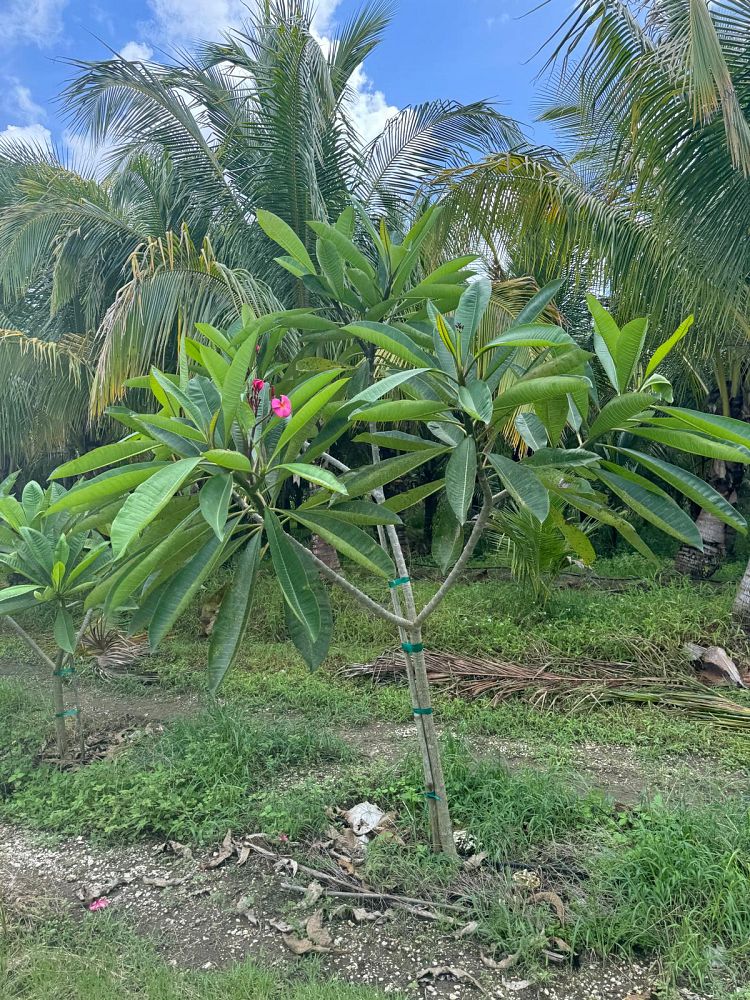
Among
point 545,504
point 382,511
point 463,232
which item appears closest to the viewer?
point 545,504

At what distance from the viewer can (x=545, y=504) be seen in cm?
146

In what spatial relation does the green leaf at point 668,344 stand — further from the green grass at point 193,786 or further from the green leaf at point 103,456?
the green grass at point 193,786

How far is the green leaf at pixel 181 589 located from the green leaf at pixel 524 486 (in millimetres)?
681

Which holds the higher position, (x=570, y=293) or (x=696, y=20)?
(x=696, y=20)

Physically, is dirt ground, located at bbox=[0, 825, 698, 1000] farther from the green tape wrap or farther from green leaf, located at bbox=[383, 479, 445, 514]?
green leaf, located at bbox=[383, 479, 445, 514]

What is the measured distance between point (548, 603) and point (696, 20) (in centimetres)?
360

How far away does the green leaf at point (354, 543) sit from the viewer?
1.67 m

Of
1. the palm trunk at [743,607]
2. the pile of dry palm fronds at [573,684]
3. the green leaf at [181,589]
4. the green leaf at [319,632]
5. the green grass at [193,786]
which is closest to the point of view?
the green leaf at [181,589]

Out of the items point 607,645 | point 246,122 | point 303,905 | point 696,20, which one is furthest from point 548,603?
point 246,122

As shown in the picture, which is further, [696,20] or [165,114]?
[165,114]

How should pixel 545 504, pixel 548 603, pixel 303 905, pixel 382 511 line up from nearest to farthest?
pixel 545 504 → pixel 382 511 → pixel 303 905 → pixel 548 603

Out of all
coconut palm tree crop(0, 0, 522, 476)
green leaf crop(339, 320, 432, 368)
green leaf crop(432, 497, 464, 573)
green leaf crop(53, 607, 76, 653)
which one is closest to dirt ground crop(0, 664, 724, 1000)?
green leaf crop(53, 607, 76, 653)

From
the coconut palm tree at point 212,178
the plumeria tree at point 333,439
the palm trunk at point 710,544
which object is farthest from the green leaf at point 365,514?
the palm trunk at point 710,544

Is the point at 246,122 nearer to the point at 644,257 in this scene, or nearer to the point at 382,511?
the point at 644,257
